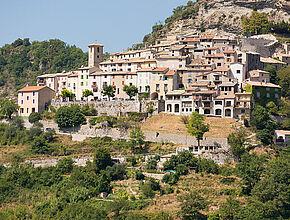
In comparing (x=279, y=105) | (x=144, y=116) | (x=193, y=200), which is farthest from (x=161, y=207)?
(x=279, y=105)

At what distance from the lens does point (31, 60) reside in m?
121

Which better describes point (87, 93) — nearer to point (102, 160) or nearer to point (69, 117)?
point (69, 117)

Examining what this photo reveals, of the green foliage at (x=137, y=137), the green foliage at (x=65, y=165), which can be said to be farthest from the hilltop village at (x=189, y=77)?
the green foliage at (x=65, y=165)

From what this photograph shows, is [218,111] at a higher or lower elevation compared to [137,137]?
higher

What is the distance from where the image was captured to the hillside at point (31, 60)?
111 m

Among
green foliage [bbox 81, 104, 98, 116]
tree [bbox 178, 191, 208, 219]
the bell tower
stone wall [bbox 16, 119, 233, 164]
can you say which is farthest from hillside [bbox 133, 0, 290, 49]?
tree [bbox 178, 191, 208, 219]

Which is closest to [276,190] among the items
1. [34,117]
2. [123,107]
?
[123,107]

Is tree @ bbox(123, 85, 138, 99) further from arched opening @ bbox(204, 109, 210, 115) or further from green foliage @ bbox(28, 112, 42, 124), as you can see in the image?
green foliage @ bbox(28, 112, 42, 124)

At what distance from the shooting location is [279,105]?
61.4m

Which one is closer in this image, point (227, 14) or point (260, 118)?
point (260, 118)

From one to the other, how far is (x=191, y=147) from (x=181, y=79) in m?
18.4

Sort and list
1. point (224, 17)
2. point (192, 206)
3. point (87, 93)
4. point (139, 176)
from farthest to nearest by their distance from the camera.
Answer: point (224, 17) < point (87, 93) < point (139, 176) < point (192, 206)

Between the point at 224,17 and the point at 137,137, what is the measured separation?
169 ft

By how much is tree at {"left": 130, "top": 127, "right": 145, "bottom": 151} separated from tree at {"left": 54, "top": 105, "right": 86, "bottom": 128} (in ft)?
34.5
